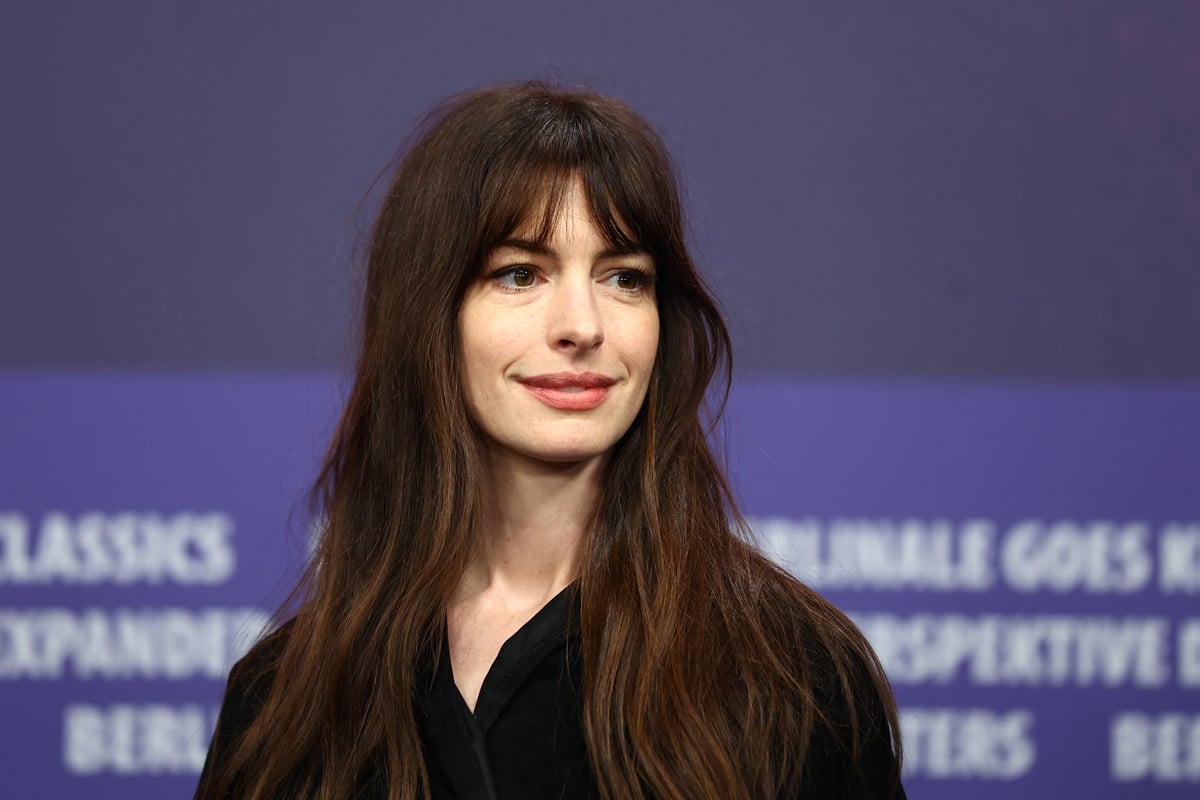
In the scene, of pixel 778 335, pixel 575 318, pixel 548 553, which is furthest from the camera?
pixel 778 335

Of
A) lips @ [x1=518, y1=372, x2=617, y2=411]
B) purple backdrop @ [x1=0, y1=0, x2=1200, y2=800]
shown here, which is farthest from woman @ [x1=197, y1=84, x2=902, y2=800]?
purple backdrop @ [x1=0, y1=0, x2=1200, y2=800]

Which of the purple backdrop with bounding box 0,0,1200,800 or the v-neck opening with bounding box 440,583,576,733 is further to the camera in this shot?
the purple backdrop with bounding box 0,0,1200,800

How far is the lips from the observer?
137 cm

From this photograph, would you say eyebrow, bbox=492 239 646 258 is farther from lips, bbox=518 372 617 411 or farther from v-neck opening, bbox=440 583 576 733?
v-neck opening, bbox=440 583 576 733

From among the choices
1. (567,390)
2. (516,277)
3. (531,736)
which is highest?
(516,277)

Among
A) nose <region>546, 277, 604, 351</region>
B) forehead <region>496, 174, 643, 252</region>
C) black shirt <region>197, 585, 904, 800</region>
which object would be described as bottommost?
black shirt <region>197, 585, 904, 800</region>

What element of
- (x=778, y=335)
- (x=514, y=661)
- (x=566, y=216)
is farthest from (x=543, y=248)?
(x=778, y=335)

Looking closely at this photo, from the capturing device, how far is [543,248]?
4.49ft

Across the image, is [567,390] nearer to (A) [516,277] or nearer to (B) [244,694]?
(A) [516,277]

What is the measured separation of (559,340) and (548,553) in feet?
0.80

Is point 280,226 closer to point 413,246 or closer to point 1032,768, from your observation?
point 413,246

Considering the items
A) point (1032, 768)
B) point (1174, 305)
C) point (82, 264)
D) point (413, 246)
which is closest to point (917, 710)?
point (1032, 768)

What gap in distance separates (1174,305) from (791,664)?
132cm

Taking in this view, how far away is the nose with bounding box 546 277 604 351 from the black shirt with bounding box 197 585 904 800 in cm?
26
